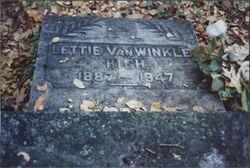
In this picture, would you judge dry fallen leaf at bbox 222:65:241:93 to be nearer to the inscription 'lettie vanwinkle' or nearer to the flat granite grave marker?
the flat granite grave marker

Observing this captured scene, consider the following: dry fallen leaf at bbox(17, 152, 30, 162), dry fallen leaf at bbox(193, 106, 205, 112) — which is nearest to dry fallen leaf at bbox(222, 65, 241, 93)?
dry fallen leaf at bbox(193, 106, 205, 112)

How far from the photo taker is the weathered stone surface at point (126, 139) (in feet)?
7.49

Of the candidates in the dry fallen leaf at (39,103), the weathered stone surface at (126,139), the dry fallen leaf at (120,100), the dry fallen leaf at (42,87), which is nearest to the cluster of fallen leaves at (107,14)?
the dry fallen leaf at (42,87)

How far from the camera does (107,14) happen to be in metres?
4.73

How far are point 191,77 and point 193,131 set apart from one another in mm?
1064

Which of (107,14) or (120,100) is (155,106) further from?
(107,14)

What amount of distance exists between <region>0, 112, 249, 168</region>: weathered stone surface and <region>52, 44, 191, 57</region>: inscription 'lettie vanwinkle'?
4.12 ft

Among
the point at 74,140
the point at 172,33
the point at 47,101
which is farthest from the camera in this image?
the point at 172,33

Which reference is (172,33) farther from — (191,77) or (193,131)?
(193,131)

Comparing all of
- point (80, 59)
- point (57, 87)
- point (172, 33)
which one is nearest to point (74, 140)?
point (57, 87)

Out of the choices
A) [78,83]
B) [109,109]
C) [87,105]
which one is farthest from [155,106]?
[78,83]

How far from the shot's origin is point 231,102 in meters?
3.25

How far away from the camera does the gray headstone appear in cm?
319

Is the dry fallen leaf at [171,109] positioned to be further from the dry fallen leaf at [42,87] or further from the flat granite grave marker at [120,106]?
the dry fallen leaf at [42,87]
